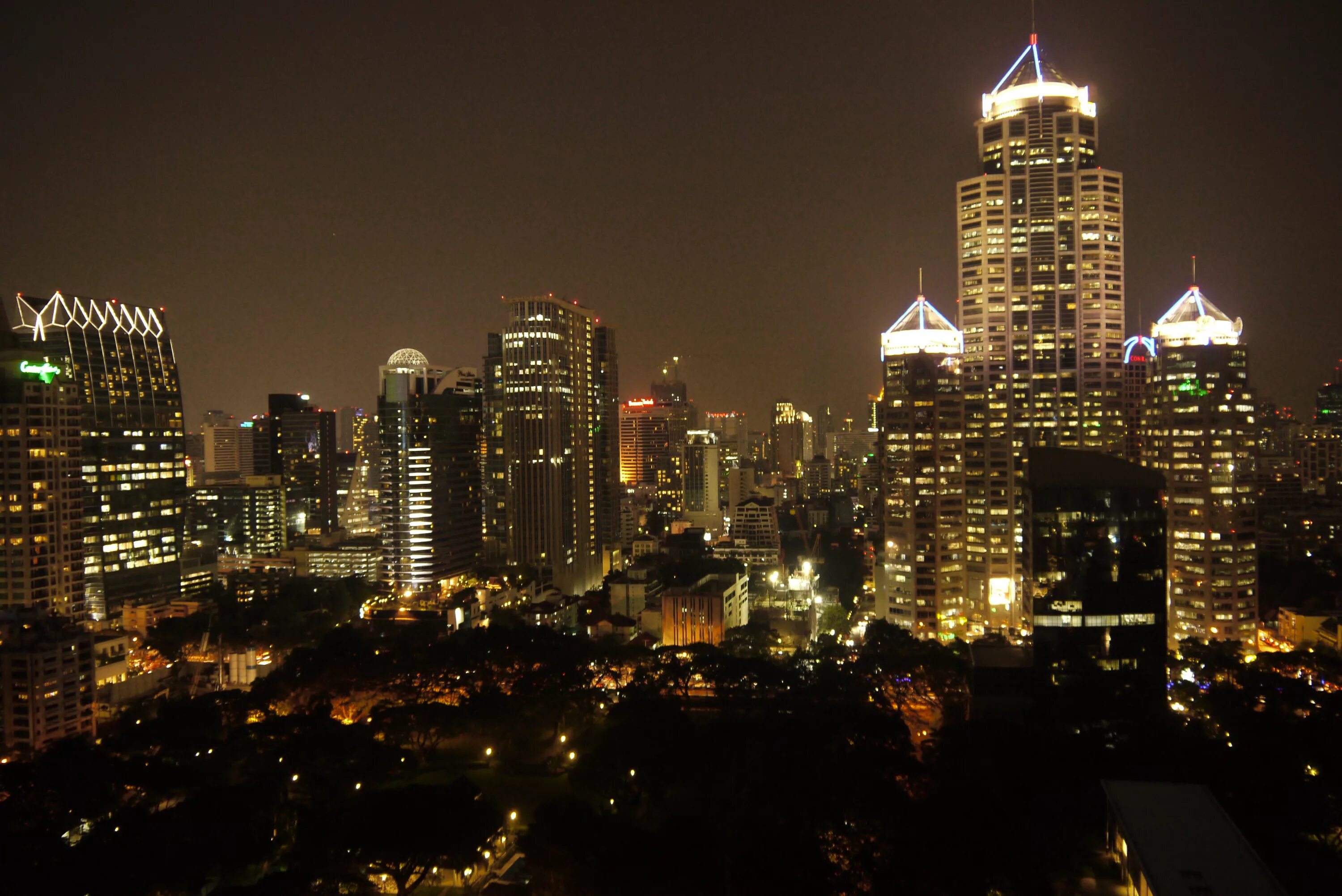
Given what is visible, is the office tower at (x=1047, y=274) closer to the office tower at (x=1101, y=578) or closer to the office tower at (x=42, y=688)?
the office tower at (x=1101, y=578)

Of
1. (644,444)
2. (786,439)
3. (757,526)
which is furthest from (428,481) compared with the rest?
(786,439)

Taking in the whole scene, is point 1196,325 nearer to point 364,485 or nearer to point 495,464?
point 495,464

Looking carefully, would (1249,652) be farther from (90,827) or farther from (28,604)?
(28,604)

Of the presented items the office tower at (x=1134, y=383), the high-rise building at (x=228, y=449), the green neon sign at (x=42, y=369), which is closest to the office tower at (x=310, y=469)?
the high-rise building at (x=228, y=449)

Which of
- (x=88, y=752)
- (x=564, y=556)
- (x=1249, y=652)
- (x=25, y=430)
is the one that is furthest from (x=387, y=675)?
(x=1249, y=652)

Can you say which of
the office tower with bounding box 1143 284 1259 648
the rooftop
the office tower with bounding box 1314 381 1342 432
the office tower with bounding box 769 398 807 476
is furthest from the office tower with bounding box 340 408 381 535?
the office tower with bounding box 1314 381 1342 432

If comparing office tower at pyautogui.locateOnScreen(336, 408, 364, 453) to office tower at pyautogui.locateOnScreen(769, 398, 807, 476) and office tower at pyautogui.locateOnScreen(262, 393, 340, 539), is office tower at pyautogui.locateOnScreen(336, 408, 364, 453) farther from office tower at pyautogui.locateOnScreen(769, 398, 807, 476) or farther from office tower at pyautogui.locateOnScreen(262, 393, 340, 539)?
office tower at pyautogui.locateOnScreen(769, 398, 807, 476)
